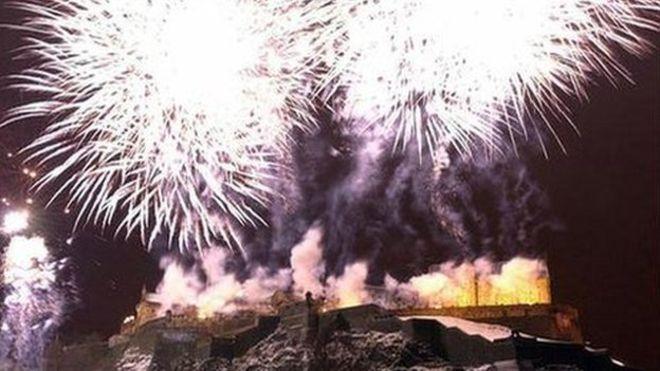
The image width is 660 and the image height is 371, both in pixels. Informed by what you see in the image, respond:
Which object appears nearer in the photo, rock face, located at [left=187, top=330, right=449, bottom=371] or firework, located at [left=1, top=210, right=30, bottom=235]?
Answer: firework, located at [left=1, top=210, right=30, bottom=235]

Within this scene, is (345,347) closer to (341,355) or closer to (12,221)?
(341,355)

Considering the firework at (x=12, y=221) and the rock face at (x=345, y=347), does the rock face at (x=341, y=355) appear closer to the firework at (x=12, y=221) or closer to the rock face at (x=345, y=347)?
the rock face at (x=345, y=347)

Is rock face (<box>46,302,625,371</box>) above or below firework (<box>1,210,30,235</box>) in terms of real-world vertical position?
below

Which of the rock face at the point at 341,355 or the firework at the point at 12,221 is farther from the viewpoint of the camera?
the rock face at the point at 341,355

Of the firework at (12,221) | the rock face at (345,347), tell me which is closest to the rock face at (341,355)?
the rock face at (345,347)

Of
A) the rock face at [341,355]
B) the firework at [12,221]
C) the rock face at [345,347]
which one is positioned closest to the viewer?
the firework at [12,221]

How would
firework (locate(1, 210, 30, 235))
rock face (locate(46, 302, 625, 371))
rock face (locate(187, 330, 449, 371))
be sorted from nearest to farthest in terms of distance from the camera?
firework (locate(1, 210, 30, 235))
rock face (locate(46, 302, 625, 371))
rock face (locate(187, 330, 449, 371))

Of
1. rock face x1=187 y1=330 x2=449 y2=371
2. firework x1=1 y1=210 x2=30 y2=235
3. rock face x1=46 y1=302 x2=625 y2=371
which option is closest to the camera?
firework x1=1 y1=210 x2=30 y2=235

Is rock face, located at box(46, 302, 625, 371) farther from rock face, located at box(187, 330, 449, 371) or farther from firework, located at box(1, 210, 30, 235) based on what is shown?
firework, located at box(1, 210, 30, 235)

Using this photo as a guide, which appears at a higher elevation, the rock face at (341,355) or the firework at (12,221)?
the firework at (12,221)

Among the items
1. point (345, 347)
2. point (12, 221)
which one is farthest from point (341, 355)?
point (12, 221)

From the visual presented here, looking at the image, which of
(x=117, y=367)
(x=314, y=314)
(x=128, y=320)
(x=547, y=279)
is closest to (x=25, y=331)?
(x=117, y=367)

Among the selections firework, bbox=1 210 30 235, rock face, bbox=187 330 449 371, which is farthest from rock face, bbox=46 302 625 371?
firework, bbox=1 210 30 235

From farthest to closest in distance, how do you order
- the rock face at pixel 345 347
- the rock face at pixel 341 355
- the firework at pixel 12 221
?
the rock face at pixel 341 355 < the rock face at pixel 345 347 < the firework at pixel 12 221
